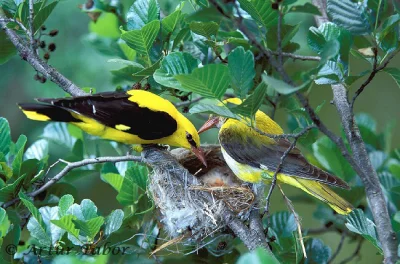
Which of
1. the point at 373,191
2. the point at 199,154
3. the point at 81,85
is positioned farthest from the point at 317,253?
the point at 81,85

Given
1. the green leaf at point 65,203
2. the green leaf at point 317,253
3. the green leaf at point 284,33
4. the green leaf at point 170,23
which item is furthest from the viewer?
the green leaf at point 317,253

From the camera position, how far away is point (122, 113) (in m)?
3.30

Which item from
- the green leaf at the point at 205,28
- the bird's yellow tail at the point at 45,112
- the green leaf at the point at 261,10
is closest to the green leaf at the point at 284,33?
the green leaf at the point at 261,10

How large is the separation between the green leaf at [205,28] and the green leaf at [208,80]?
0.65 m

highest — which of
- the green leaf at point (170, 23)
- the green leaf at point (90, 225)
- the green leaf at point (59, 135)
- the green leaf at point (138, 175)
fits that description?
the green leaf at point (170, 23)

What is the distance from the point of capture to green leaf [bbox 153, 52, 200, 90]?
2.52 m

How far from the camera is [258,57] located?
3.13 m

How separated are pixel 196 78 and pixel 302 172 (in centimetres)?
133

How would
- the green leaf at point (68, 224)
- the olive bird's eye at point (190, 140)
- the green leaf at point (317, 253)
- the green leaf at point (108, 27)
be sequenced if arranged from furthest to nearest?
the green leaf at point (108, 27) < the olive bird's eye at point (190, 140) < the green leaf at point (317, 253) < the green leaf at point (68, 224)

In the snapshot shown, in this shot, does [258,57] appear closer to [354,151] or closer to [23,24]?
[354,151]

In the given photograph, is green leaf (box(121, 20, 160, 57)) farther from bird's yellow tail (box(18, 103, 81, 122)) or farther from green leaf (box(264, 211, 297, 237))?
green leaf (box(264, 211, 297, 237))

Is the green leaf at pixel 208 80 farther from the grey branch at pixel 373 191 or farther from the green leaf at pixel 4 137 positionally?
the green leaf at pixel 4 137

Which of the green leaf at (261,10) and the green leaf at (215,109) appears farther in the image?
the green leaf at (261,10)

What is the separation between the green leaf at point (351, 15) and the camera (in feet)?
7.72
